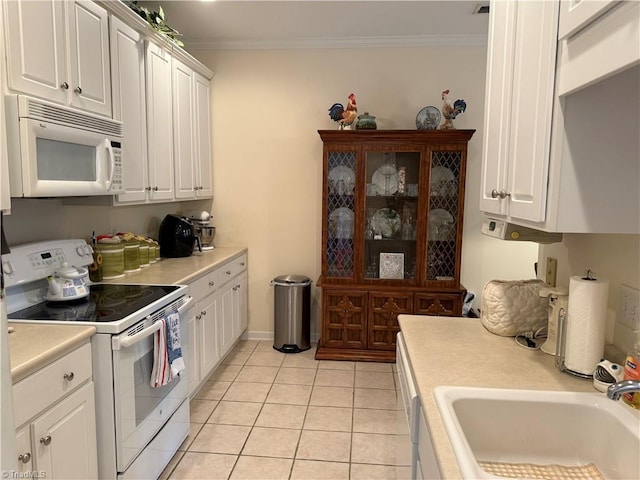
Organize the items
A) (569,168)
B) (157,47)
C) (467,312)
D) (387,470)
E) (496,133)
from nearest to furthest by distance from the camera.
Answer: (569,168) → (496,133) → (387,470) → (157,47) → (467,312)

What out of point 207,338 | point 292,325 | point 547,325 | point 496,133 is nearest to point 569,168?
point 496,133

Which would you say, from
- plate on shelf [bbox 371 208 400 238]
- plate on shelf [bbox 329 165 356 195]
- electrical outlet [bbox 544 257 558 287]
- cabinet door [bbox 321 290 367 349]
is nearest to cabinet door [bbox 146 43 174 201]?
plate on shelf [bbox 329 165 356 195]

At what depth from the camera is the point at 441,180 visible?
3.62 metres

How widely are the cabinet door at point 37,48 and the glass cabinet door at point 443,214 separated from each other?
8.64ft

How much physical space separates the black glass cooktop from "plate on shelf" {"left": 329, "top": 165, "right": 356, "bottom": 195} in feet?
5.78

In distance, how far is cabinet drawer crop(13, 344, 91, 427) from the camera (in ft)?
4.40

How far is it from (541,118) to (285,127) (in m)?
3.00

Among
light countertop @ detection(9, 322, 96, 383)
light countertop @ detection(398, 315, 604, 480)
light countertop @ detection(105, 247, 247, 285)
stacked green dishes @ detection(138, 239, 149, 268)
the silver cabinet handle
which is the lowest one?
light countertop @ detection(398, 315, 604, 480)

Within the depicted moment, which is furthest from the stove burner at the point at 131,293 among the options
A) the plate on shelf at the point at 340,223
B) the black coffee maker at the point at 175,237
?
the plate on shelf at the point at 340,223

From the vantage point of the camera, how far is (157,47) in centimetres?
294

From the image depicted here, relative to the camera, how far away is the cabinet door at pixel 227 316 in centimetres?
338

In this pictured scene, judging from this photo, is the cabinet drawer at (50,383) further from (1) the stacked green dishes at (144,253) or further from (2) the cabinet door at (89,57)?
(1) the stacked green dishes at (144,253)

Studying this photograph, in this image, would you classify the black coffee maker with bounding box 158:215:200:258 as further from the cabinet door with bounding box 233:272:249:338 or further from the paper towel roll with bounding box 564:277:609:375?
the paper towel roll with bounding box 564:277:609:375

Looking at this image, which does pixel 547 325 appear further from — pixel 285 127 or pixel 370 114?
pixel 285 127
